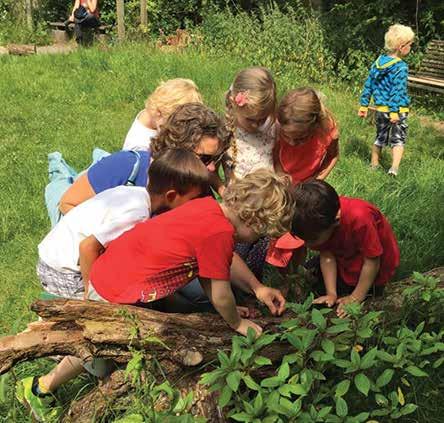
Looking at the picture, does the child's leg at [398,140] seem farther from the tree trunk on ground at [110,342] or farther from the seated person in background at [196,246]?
the tree trunk on ground at [110,342]

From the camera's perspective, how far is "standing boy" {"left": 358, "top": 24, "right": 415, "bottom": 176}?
20.6 feet

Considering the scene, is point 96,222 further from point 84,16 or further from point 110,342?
point 84,16

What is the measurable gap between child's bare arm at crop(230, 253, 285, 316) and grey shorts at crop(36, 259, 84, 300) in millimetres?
765

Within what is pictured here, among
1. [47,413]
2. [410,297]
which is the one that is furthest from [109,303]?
[410,297]

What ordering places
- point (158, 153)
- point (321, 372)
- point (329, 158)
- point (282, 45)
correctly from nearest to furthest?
point (321, 372)
point (158, 153)
point (329, 158)
point (282, 45)

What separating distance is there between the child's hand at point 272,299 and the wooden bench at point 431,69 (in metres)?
7.54

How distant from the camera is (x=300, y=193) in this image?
2.81m

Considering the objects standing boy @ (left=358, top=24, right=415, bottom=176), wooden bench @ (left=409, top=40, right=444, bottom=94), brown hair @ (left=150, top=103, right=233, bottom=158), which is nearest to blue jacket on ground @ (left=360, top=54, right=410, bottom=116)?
standing boy @ (left=358, top=24, right=415, bottom=176)

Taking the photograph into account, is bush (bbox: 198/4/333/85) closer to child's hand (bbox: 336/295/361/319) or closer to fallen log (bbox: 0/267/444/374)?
child's hand (bbox: 336/295/361/319)

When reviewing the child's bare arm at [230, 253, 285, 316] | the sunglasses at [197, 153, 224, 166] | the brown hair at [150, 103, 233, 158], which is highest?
the brown hair at [150, 103, 233, 158]

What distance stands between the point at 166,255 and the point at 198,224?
0.19 meters

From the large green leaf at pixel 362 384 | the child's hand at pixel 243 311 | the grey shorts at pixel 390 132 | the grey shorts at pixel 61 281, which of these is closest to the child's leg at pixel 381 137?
the grey shorts at pixel 390 132

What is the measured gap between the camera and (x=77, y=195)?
302 cm

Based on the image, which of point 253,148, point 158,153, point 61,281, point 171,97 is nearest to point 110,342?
point 61,281
